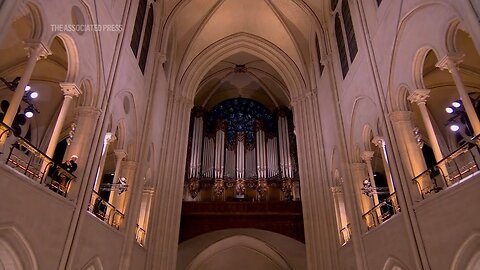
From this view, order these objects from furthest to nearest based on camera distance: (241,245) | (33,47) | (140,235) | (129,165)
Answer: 1. (241,245)
2. (140,235)
3. (129,165)
4. (33,47)

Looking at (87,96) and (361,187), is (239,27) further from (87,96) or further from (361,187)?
(87,96)

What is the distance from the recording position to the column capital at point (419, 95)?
20.8ft

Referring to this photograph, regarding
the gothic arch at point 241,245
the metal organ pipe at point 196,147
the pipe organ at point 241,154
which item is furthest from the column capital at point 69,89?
the metal organ pipe at point 196,147

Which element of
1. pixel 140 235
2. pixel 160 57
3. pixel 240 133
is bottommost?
pixel 140 235

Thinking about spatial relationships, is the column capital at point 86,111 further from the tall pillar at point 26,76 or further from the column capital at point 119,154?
the column capital at point 119,154

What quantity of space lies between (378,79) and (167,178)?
297 inches

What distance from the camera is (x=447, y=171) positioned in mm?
5516

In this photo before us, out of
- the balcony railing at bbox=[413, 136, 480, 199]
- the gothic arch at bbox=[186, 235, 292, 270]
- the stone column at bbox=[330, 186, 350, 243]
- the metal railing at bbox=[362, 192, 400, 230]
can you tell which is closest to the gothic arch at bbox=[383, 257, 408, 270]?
the metal railing at bbox=[362, 192, 400, 230]

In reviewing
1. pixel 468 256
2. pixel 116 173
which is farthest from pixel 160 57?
pixel 468 256

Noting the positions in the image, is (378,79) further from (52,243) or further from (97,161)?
(52,243)

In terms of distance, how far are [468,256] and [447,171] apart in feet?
4.64

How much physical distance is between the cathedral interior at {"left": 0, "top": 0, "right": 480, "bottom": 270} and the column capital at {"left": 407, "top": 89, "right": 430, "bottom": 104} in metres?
0.02

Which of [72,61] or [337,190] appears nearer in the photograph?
[72,61]

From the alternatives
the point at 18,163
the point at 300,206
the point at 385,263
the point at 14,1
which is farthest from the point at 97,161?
the point at 300,206
